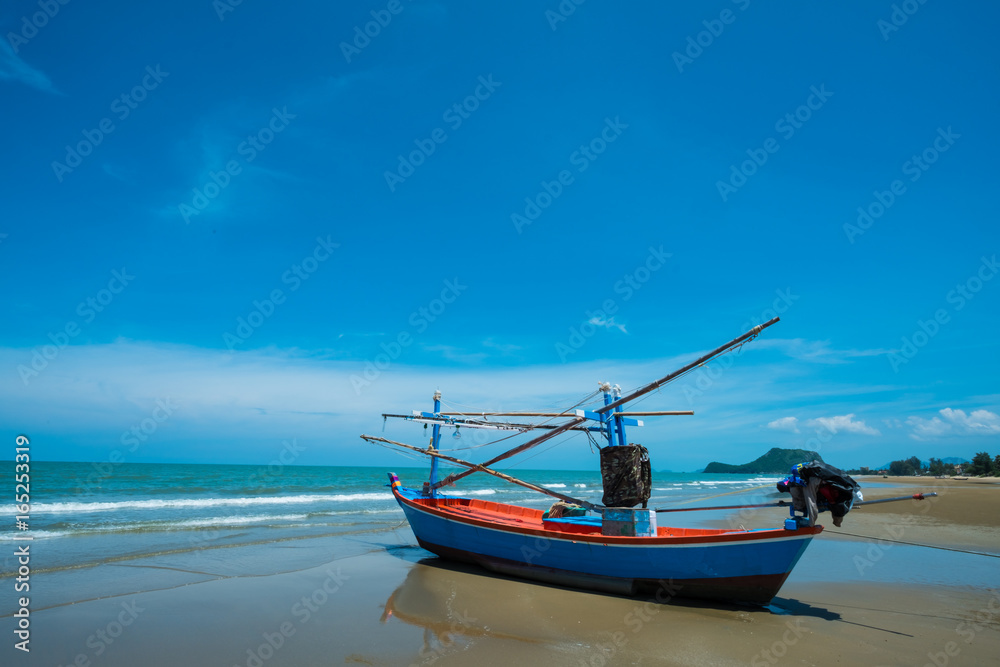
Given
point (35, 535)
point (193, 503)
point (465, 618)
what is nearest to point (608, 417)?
point (465, 618)

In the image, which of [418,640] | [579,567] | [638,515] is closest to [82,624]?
[418,640]

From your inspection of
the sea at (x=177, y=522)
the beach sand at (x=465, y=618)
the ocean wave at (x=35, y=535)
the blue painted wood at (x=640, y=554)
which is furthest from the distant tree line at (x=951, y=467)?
the ocean wave at (x=35, y=535)

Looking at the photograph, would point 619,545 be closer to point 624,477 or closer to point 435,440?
point 624,477

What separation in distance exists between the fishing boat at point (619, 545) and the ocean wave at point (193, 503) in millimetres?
18538

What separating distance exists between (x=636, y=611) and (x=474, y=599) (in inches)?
124

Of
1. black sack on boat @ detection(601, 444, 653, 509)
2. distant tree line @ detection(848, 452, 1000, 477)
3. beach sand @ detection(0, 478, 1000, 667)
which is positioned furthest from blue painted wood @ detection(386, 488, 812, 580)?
distant tree line @ detection(848, 452, 1000, 477)

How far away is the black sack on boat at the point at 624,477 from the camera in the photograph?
1024 cm

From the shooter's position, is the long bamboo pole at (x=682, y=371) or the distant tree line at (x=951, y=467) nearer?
the long bamboo pole at (x=682, y=371)

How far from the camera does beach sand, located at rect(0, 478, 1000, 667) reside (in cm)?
699

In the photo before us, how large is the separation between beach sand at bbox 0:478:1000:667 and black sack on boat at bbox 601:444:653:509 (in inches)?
73.5

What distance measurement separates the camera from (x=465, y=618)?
8.80 metres

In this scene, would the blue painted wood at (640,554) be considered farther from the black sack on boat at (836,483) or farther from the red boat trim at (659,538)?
the black sack on boat at (836,483)

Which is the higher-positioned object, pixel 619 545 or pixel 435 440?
pixel 435 440

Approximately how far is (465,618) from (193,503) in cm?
2469
